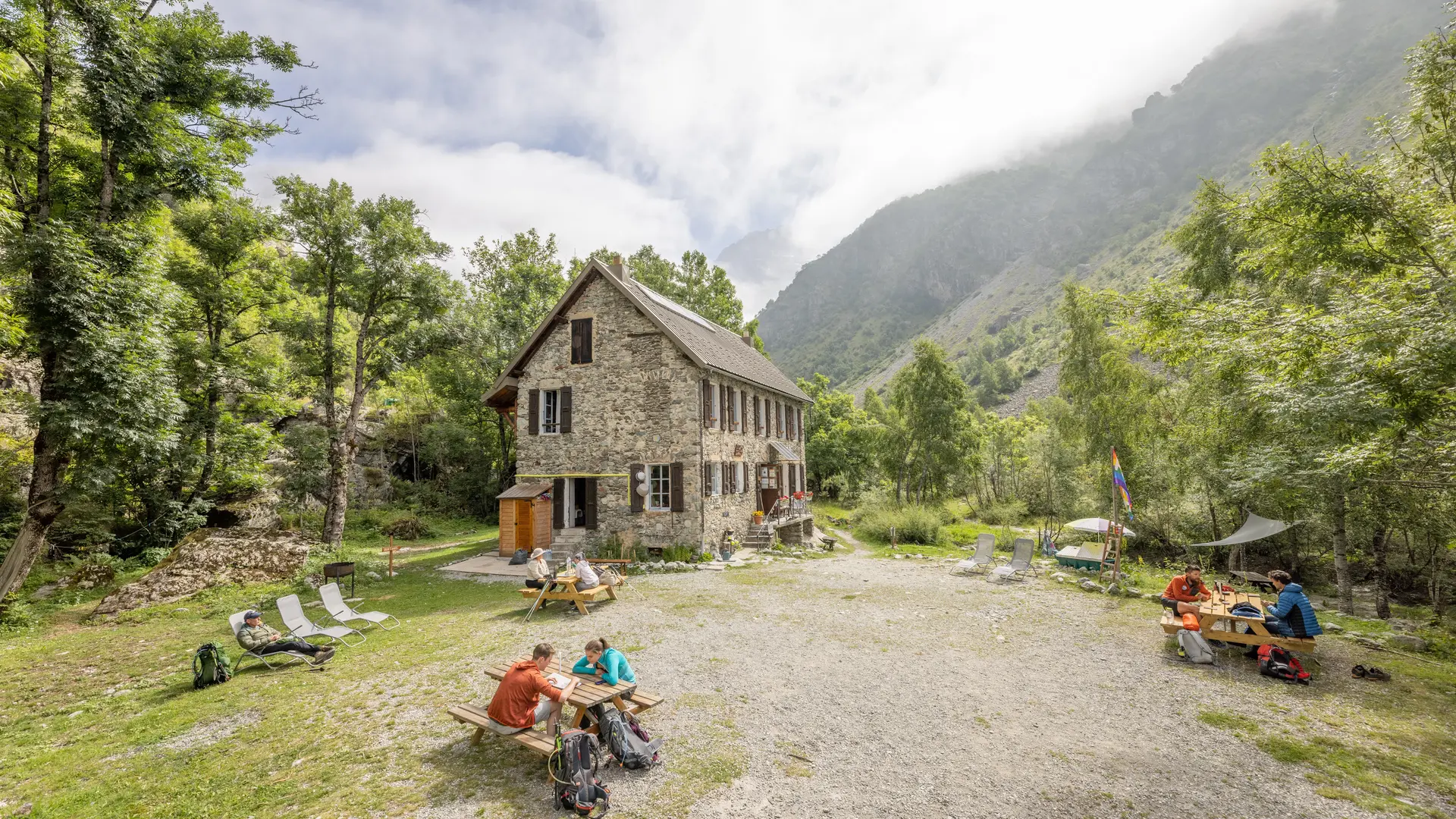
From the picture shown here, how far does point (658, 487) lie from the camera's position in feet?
59.1

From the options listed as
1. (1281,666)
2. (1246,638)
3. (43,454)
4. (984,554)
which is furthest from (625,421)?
(1281,666)

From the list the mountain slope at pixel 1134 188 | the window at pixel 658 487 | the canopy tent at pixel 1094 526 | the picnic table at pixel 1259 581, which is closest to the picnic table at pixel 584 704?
the window at pixel 658 487

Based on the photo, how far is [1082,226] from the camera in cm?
15700

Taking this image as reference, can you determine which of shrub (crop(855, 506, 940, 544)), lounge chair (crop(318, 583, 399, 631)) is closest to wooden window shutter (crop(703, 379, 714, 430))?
lounge chair (crop(318, 583, 399, 631))

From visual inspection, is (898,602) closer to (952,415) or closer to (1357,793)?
(1357,793)

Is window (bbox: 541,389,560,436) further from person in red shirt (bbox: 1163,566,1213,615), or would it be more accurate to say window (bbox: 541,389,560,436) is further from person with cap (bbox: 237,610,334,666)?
person in red shirt (bbox: 1163,566,1213,615)

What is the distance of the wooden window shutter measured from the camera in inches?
711

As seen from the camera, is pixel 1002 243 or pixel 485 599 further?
pixel 1002 243

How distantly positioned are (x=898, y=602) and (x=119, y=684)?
13727 millimetres

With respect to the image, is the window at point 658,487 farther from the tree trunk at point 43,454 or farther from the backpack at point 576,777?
the backpack at point 576,777

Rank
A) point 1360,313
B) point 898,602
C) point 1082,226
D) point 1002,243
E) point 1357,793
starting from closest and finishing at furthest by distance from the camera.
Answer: point 1357,793 → point 1360,313 → point 898,602 → point 1082,226 → point 1002,243

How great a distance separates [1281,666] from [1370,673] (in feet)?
4.09

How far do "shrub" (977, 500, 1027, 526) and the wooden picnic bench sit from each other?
25.3 m

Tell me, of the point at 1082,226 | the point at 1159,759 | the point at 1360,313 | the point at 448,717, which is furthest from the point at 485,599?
the point at 1082,226
